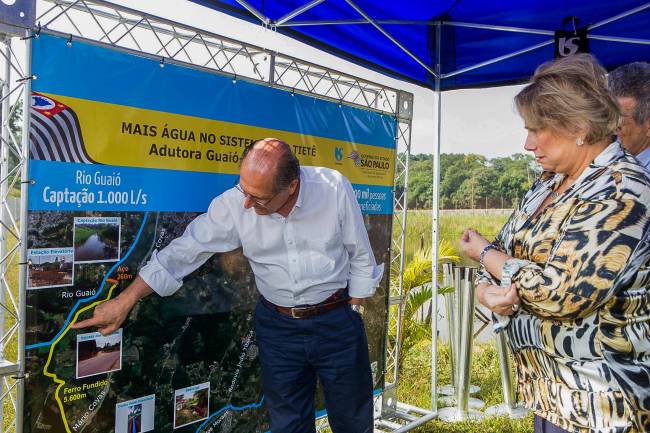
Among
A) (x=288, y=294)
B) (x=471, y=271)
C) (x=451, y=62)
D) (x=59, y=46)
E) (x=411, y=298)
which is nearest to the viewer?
(x=59, y=46)

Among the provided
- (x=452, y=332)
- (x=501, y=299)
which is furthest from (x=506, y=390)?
(x=501, y=299)

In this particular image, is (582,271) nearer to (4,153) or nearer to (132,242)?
(132,242)

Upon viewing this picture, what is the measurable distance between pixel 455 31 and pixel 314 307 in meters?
2.57

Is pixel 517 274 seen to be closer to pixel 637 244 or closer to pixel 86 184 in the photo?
pixel 637 244

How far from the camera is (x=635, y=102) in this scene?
1.96 m

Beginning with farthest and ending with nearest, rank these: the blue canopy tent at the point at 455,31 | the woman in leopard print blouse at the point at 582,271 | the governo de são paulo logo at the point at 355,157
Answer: the governo de são paulo logo at the point at 355,157 < the blue canopy tent at the point at 455,31 < the woman in leopard print blouse at the point at 582,271

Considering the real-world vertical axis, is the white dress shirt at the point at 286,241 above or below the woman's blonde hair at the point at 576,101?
below

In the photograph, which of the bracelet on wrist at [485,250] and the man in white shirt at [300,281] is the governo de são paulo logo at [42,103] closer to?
the man in white shirt at [300,281]

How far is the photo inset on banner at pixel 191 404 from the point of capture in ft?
8.80

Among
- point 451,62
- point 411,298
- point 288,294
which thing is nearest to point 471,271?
point 411,298

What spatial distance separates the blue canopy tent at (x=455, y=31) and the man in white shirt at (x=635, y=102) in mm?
1627

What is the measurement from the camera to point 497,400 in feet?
16.3

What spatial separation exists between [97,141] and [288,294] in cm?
110

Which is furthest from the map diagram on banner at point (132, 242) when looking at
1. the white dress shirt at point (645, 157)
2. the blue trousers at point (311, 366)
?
the white dress shirt at point (645, 157)
